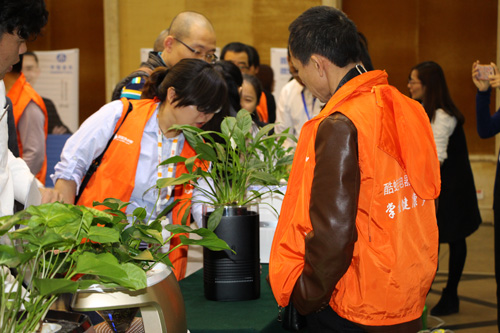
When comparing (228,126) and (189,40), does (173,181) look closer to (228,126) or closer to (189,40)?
(228,126)

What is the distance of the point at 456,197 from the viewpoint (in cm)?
425

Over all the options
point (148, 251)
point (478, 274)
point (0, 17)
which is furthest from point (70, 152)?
point (478, 274)

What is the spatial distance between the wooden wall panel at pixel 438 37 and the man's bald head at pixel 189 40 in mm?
4915

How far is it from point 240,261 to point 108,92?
6177 mm

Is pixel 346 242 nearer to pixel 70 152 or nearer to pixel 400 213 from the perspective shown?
pixel 400 213

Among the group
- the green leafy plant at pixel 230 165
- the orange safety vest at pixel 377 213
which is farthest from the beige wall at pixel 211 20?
the orange safety vest at pixel 377 213

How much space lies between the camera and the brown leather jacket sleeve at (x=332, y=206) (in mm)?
1417

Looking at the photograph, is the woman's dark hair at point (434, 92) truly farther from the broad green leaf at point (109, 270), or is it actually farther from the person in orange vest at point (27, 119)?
the broad green leaf at point (109, 270)

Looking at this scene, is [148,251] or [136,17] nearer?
[148,251]

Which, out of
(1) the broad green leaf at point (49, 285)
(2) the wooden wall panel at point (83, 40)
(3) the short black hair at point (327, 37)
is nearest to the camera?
(1) the broad green leaf at point (49, 285)

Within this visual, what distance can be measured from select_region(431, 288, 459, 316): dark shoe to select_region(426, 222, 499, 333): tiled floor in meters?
0.04

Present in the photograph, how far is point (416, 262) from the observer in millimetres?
1542

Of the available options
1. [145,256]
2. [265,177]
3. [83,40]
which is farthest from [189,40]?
[83,40]

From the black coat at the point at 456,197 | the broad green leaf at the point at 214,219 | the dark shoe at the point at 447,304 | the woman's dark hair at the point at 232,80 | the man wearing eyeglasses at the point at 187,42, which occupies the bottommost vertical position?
the dark shoe at the point at 447,304
